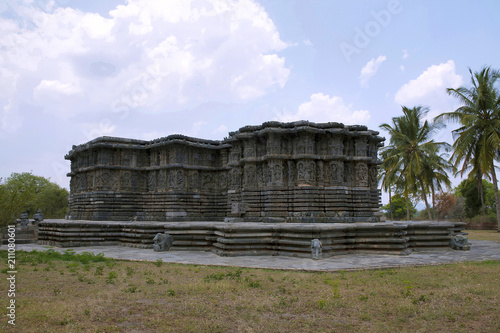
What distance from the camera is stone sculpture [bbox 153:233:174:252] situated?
15328 millimetres

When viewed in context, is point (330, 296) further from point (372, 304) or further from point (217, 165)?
point (217, 165)

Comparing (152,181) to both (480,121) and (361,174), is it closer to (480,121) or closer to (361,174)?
(361,174)

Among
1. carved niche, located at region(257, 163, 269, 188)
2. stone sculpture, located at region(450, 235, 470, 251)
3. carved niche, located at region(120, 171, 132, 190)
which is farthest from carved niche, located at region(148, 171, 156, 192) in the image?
stone sculpture, located at region(450, 235, 470, 251)

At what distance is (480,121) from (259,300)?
28.1 meters

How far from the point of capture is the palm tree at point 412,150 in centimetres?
3256

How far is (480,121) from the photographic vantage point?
1100 inches

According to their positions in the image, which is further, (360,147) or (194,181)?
(194,181)

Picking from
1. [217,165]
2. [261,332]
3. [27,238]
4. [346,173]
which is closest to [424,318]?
[261,332]

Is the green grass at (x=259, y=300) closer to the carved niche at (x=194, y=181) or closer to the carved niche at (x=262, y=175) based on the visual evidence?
the carved niche at (x=262, y=175)

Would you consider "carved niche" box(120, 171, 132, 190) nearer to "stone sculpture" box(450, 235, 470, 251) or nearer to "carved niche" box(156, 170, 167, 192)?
"carved niche" box(156, 170, 167, 192)

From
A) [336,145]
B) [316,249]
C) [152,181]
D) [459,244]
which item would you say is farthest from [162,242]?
[152,181]

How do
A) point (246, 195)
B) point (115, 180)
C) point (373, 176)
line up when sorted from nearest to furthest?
point (246, 195), point (373, 176), point (115, 180)

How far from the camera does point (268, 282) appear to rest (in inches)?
335

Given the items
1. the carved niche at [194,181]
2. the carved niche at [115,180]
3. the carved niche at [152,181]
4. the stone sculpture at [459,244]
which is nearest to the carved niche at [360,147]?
the stone sculpture at [459,244]
